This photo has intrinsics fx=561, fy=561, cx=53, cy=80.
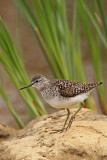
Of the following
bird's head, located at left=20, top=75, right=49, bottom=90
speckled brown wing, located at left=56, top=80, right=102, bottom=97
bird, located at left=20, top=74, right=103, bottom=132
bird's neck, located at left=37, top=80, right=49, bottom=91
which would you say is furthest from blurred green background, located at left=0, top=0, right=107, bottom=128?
speckled brown wing, located at left=56, top=80, right=102, bottom=97

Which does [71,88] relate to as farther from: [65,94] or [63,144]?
[63,144]

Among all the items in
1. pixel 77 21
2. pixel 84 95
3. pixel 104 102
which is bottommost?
pixel 104 102

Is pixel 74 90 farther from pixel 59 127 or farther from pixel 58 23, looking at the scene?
pixel 58 23

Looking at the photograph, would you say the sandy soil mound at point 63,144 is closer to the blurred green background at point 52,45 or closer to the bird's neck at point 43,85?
the bird's neck at point 43,85

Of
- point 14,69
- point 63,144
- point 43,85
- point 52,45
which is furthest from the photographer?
point 52,45

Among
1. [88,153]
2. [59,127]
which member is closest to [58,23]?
[59,127]

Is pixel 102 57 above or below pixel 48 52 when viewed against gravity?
below

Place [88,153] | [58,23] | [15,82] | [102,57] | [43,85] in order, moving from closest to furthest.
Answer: [88,153] < [43,85] < [15,82] < [58,23] < [102,57]

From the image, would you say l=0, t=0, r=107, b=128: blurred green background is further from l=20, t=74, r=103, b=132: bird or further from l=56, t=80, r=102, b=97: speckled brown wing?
l=56, t=80, r=102, b=97: speckled brown wing

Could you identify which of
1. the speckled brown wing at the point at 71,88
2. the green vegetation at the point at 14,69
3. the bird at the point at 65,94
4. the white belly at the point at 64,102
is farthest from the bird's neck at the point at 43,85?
the green vegetation at the point at 14,69

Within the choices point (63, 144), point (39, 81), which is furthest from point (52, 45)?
point (63, 144)

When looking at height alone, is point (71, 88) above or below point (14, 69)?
below
